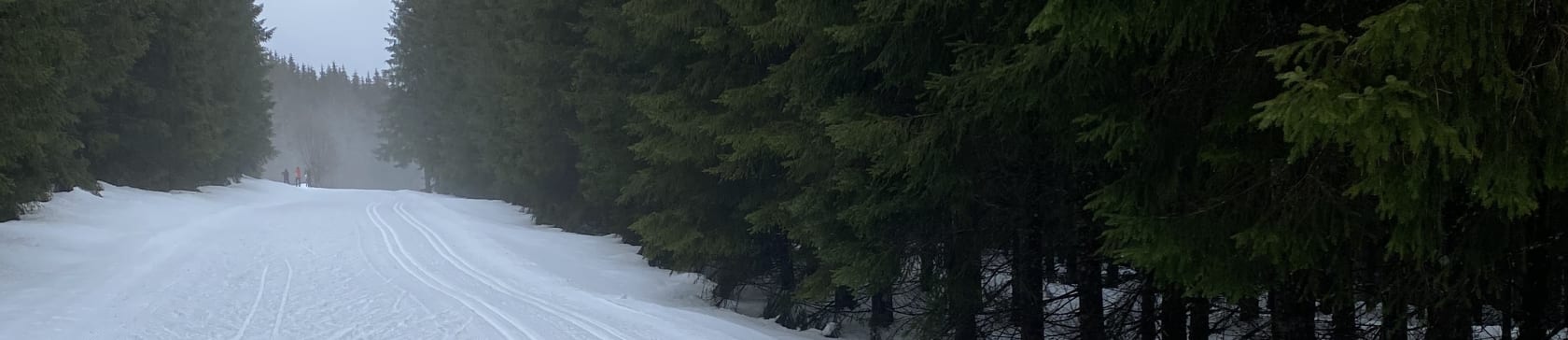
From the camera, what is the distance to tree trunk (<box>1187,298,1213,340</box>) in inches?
265

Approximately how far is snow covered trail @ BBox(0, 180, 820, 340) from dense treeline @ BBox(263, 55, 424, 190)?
2811 inches

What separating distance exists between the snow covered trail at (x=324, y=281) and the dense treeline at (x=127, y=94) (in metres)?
1.33

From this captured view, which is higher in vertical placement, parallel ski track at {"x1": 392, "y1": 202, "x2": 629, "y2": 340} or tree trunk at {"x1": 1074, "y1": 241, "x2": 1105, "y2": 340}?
tree trunk at {"x1": 1074, "y1": 241, "x2": 1105, "y2": 340}

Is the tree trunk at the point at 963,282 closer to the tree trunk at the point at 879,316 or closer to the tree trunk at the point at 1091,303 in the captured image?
the tree trunk at the point at 1091,303

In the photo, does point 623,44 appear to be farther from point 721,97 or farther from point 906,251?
point 906,251

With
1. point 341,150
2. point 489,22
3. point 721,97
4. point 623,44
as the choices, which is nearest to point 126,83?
point 489,22

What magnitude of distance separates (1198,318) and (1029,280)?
141 centimetres

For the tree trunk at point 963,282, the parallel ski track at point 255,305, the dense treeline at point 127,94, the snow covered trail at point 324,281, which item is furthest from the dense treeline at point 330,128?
the tree trunk at point 963,282

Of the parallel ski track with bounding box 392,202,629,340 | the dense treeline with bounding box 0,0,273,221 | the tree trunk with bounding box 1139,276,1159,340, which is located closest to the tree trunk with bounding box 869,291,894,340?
the parallel ski track with bounding box 392,202,629,340

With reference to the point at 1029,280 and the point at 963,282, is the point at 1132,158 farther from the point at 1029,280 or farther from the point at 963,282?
the point at 963,282

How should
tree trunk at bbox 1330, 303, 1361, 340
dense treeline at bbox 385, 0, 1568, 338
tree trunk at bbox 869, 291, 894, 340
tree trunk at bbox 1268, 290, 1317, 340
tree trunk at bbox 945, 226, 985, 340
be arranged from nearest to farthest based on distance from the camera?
dense treeline at bbox 385, 0, 1568, 338 < tree trunk at bbox 1268, 290, 1317, 340 < tree trunk at bbox 1330, 303, 1361, 340 < tree trunk at bbox 945, 226, 985, 340 < tree trunk at bbox 869, 291, 894, 340

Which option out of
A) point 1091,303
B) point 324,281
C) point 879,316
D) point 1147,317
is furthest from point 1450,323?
point 324,281

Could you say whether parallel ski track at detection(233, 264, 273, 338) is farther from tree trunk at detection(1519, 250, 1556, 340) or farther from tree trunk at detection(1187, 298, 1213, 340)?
tree trunk at detection(1519, 250, 1556, 340)

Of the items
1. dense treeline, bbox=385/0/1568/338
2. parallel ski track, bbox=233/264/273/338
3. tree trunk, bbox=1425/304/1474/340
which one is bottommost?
parallel ski track, bbox=233/264/273/338
